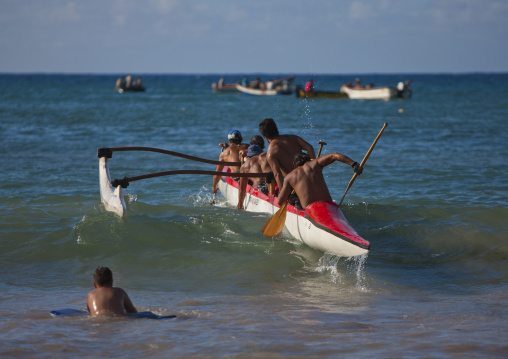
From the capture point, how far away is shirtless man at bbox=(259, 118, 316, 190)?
9766mm

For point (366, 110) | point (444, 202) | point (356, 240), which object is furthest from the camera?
point (366, 110)

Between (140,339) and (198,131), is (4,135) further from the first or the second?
(140,339)

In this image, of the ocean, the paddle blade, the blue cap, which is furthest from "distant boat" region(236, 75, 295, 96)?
the paddle blade

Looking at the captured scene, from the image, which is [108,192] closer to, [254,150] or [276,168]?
[254,150]

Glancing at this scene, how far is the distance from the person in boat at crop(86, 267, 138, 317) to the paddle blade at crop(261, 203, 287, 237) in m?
3.47

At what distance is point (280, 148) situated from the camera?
978 centimetres

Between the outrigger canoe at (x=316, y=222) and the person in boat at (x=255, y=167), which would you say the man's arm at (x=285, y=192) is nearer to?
the outrigger canoe at (x=316, y=222)

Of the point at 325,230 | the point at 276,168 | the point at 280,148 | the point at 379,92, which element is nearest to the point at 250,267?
the point at 325,230

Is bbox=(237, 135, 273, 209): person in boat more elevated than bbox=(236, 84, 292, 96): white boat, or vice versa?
bbox=(236, 84, 292, 96): white boat

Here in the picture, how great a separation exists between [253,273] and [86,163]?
11677 mm

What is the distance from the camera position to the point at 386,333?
19.3 feet

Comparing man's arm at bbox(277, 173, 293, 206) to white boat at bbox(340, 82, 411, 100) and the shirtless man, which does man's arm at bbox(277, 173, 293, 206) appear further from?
white boat at bbox(340, 82, 411, 100)

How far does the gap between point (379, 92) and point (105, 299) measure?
5054cm

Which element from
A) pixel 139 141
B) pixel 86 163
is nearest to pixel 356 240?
pixel 86 163
